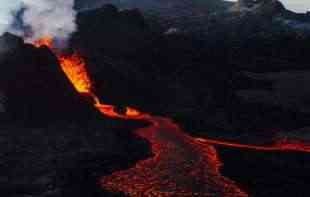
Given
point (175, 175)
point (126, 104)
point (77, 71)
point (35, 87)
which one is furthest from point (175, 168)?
point (77, 71)

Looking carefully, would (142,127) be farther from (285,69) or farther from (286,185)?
(285,69)

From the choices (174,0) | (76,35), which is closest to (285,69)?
(76,35)

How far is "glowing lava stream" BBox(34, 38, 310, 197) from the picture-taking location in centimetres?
2653

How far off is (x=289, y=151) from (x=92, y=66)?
18760mm

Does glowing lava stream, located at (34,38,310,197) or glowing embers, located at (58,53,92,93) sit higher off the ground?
glowing embers, located at (58,53,92,93)

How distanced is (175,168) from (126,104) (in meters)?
16.6

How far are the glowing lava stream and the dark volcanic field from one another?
2.77 feet

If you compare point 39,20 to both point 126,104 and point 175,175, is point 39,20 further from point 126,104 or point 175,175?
point 175,175

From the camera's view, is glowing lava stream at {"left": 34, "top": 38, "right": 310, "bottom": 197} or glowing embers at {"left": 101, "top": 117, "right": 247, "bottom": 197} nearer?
glowing embers at {"left": 101, "top": 117, "right": 247, "bottom": 197}

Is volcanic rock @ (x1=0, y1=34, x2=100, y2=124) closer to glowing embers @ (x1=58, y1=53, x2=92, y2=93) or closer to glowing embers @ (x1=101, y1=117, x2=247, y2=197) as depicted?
glowing embers @ (x1=101, y1=117, x2=247, y2=197)

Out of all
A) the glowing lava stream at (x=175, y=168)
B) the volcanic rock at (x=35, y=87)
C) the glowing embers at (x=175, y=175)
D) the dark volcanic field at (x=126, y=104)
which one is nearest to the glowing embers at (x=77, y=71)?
the dark volcanic field at (x=126, y=104)

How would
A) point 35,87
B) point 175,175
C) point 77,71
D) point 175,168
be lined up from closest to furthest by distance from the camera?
point 175,175 → point 175,168 → point 35,87 → point 77,71

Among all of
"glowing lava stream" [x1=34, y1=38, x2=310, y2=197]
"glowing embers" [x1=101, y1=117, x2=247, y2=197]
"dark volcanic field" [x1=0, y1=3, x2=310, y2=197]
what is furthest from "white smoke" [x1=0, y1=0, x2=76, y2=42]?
"glowing embers" [x1=101, y1=117, x2=247, y2=197]

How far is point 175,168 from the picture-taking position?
29562 mm
